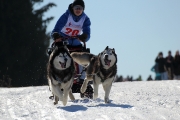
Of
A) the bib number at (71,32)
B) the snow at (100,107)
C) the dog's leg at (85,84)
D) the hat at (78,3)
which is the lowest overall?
the snow at (100,107)

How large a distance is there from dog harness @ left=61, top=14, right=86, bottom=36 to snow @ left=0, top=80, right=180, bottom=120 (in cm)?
119

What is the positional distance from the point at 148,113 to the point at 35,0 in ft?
83.9

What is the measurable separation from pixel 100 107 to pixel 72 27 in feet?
7.02

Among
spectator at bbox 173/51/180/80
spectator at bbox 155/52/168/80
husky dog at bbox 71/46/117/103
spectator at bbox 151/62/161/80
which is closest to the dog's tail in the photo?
husky dog at bbox 71/46/117/103

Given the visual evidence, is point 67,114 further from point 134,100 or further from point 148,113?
point 134,100

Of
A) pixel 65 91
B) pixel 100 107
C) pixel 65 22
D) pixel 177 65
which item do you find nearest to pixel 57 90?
pixel 65 91

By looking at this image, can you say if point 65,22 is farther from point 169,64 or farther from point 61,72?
point 169,64

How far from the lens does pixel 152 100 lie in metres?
11.2

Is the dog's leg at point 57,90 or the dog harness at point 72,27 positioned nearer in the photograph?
the dog's leg at point 57,90

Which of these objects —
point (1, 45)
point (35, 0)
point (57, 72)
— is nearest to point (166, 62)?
point (57, 72)

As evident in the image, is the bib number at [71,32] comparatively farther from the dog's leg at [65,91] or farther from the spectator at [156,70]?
the spectator at [156,70]

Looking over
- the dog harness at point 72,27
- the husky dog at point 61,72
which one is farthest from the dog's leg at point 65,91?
the dog harness at point 72,27

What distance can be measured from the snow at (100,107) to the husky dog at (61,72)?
23 centimetres

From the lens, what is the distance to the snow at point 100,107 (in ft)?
29.5
